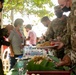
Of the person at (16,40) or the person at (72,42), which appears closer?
the person at (72,42)

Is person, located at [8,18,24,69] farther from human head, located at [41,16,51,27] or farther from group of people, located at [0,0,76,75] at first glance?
human head, located at [41,16,51,27]

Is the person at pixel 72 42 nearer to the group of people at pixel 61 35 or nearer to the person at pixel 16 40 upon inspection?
the group of people at pixel 61 35

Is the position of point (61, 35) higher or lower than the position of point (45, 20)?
lower

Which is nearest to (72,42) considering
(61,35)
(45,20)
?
(61,35)

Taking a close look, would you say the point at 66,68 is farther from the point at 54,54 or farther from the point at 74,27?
the point at 54,54

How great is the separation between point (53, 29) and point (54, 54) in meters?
1.03

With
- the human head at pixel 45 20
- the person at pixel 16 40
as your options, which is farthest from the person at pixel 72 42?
the human head at pixel 45 20

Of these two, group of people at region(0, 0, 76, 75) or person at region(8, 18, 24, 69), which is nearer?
group of people at region(0, 0, 76, 75)

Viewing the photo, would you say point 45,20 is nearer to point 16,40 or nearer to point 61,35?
point 16,40

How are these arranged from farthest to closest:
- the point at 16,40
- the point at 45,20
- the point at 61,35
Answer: the point at 45,20, the point at 16,40, the point at 61,35

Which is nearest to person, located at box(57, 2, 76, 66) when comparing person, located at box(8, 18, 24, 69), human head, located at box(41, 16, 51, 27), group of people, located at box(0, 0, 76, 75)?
group of people, located at box(0, 0, 76, 75)

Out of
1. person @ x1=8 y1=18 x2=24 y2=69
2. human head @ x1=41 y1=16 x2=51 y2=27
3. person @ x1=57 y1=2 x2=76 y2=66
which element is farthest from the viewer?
human head @ x1=41 y1=16 x2=51 y2=27

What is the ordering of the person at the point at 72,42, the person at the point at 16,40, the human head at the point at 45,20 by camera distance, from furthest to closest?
the human head at the point at 45,20 → the person at the point at 16,40 → the person at the point at 72,42

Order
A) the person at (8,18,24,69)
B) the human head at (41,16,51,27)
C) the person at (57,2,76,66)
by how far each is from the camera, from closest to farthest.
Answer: the person at (57,2,76,66) → the person at (8,18,24,69) → the human head at (41,16,51,27)
